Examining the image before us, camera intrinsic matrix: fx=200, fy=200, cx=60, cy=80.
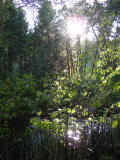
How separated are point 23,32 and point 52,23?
2.74m

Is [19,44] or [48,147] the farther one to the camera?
[19,44]

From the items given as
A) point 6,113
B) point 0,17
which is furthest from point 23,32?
point 6,113

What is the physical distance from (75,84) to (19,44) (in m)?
14.7

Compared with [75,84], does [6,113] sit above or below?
below

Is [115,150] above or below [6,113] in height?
below

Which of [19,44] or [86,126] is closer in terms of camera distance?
[86,126]

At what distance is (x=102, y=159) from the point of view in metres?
3.40

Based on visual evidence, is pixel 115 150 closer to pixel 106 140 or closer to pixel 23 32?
pixel 106 140

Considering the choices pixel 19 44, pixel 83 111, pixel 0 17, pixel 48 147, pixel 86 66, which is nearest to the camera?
pixel 48 147

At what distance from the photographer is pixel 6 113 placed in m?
3.82

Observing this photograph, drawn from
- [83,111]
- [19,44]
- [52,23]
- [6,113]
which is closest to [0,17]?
[6,113]

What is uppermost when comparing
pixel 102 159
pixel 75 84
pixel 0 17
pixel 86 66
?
pixel 0 17

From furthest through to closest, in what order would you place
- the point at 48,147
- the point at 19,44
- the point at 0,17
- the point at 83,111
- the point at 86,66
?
the point at 19,44 → the point at 0,17 → the point at 86,66 → the point at 83,111 → the point at 48,147

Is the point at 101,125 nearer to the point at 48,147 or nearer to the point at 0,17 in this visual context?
the point at 48,147
